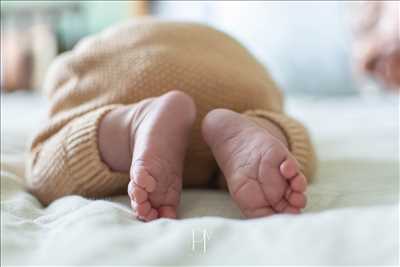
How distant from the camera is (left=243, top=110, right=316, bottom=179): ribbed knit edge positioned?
793 mm

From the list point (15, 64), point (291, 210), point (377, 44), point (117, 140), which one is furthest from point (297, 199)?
point (15, 64)

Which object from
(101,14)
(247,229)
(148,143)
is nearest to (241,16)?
(101,14)

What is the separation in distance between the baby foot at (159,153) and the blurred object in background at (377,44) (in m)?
1.62

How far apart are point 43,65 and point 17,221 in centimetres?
261

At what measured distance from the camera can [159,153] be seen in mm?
675

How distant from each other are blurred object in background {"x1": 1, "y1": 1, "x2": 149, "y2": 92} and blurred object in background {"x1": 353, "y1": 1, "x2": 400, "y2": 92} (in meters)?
1.24

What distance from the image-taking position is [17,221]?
60 cm

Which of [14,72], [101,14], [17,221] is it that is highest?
[17,221]

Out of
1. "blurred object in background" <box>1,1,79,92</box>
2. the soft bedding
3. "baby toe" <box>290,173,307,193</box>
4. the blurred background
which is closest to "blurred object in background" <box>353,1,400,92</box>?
the blurred background

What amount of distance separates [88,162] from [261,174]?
0.86 feet

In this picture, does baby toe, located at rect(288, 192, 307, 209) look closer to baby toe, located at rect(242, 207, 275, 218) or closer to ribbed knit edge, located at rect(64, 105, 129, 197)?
baby toe, located at rect(242, 207, 275, 218)

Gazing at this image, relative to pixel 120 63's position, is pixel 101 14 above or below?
below

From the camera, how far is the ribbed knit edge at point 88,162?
77cm

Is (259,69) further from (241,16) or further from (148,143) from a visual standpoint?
(241,16)
